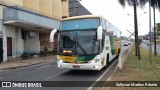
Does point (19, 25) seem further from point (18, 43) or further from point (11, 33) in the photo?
point (18, 43)

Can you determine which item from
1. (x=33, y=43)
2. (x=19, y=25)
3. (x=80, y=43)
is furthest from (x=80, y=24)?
(x=33, y=43)

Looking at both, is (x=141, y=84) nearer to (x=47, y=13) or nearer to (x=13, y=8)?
(x=13, y=8)

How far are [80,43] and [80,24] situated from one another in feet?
4.04

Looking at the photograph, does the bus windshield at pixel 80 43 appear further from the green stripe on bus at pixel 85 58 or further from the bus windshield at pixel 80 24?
the bus windshield at pixel 80 24

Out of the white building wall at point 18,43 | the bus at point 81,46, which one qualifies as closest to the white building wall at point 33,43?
the white building wall at point 18,43

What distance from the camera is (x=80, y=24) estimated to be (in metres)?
17.1

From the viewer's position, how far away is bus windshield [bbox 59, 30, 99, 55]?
1644 cm

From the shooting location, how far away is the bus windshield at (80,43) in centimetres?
1644

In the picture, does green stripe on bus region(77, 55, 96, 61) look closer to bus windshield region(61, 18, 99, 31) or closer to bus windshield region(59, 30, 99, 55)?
bus windshield region(59, 30, 99, 55)

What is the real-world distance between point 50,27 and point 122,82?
104 feet

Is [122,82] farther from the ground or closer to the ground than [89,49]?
closer to the ground

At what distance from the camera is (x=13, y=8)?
106 feet

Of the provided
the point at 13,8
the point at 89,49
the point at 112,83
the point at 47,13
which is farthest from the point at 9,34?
the point at 112,83

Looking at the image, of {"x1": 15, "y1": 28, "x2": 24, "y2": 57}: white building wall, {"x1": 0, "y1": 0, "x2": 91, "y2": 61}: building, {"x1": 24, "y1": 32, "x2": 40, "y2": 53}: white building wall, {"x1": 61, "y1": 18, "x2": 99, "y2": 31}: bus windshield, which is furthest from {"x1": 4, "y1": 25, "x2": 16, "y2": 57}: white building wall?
{"x1": 61, "y1": 18, "x2": 99, "y2": 31}: bus windshield
